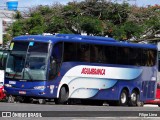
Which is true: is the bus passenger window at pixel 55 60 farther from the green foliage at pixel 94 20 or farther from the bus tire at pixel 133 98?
the green foliage at pixel 94 20

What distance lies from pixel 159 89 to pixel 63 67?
36.5ft

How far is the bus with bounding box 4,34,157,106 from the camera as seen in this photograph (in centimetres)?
2867

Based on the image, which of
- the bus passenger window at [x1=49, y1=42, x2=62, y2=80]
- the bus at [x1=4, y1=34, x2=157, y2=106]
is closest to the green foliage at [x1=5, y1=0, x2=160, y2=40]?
the bus at [x1=4, y1=34, x2=157, y2=106]

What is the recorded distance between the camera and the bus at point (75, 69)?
2867cm

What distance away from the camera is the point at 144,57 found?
113 feet

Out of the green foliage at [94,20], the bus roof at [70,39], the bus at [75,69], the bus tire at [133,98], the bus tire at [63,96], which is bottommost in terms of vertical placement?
the bus tire at [133,98]

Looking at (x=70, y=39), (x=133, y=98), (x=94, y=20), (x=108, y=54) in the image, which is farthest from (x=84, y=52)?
(x=94, y=20)

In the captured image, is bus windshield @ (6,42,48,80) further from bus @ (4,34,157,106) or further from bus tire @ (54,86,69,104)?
bus tire @ (54,86,69,104)

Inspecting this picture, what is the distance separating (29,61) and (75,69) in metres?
2.46

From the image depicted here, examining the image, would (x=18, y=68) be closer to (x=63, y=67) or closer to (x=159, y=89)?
(x=63, y=67)

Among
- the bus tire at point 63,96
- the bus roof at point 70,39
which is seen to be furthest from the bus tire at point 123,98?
the bus tire at point 63,96

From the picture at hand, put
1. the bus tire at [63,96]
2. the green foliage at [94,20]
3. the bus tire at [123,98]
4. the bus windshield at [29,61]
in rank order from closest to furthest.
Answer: the bus windshield at [29,61] < the bus tire at [63,96] < the bus tire at [123,98] < the green foliage at [94,20]

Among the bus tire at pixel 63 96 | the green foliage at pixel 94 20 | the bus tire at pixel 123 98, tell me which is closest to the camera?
the bus tire at pixel 63 96

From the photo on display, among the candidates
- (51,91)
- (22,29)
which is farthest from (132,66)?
(22,29)
